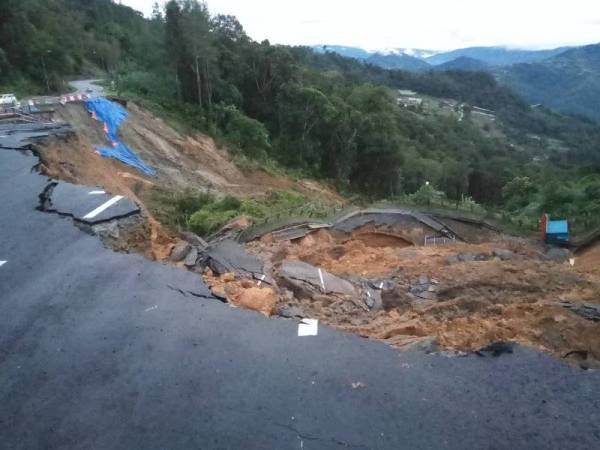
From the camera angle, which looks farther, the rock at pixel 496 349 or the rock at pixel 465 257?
the rock at pixel 465 257

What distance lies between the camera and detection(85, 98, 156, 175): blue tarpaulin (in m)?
18.8

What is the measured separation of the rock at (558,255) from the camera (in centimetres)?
1079

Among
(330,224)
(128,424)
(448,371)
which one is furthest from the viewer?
(330,224)

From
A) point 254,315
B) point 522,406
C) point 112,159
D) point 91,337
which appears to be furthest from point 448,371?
point 112,159

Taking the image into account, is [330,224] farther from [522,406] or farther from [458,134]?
[458,134]

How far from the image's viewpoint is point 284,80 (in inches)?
1147

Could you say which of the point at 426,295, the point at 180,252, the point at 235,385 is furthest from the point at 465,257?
the point at 235,385

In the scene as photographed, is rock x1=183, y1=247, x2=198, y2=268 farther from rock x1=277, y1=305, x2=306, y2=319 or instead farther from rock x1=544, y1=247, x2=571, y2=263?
rock x1=544, y1=247, x2=571, y2=263

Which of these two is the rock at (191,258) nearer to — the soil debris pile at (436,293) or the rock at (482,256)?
the soil debris pile at (436,293)

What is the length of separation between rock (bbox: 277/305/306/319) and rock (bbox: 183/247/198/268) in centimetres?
175

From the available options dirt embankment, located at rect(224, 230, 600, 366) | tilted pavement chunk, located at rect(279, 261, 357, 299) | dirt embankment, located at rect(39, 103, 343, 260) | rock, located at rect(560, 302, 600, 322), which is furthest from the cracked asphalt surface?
dirt embankment, located at rect(39, 103, 343, 260)

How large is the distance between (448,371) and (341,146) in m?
26.4

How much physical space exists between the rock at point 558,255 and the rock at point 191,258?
8.82m

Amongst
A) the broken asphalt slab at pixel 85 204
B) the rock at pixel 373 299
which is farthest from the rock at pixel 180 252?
the rock at pixel 373 299
